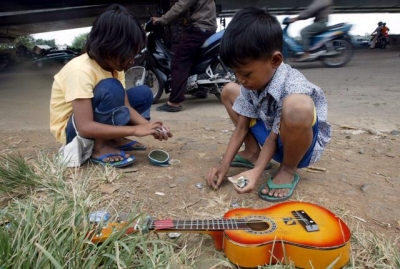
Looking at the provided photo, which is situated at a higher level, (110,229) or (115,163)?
(110,229)

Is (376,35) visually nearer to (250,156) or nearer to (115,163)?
(250,156)

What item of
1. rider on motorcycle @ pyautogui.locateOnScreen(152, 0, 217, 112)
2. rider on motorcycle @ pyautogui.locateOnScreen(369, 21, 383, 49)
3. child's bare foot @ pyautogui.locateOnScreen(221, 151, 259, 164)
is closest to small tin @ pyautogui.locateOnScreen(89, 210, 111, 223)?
child's bare foot @ pyautogui.locateOnScreen(221, 151, 259, 164)

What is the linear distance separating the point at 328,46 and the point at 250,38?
5.88 metres

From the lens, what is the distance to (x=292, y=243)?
1.07 metres

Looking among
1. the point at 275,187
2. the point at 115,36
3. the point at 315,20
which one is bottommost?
the point at 315,20

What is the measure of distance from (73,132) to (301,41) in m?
6.03

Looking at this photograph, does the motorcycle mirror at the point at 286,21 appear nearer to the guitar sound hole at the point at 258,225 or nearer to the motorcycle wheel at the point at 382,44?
the guitar sound hole at the point at 258,225

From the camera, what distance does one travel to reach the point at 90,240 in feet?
3.43

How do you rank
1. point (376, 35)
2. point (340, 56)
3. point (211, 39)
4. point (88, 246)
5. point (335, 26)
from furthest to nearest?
1. point (376, 35)
2. point (340, 56)
3. point (335, 26)
4. point (211, 39)
5. point (88, 246)

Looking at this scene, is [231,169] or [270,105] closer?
[270,105]

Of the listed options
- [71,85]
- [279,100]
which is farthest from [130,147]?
[279,100]

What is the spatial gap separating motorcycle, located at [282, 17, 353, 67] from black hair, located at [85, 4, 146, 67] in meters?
5.46

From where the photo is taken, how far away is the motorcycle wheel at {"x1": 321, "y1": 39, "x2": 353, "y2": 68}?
22.5ft

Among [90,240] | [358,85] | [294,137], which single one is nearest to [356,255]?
[294,137]
